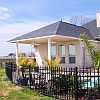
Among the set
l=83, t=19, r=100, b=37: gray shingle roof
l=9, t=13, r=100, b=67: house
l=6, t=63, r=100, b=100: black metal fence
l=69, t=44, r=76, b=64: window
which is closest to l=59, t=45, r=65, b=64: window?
l=9, t=13, r=100, b=67: house

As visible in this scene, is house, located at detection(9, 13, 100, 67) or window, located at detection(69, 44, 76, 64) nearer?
house, located at detection(9, 13, 100, 67)

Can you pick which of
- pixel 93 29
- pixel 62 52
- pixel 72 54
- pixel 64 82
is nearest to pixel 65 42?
pixel 62 52

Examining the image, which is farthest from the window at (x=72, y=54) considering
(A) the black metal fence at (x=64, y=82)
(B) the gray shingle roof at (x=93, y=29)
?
(A) the black metal fence at (x=64, y=82)

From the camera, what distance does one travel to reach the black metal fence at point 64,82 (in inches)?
345

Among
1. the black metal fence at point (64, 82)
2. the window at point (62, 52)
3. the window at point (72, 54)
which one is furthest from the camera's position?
the window at point (62, 52)

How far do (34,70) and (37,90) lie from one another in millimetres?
1047

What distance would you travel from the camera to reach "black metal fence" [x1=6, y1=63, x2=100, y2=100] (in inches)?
345

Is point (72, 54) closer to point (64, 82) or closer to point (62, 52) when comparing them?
point (62, 52)

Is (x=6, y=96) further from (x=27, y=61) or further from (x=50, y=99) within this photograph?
(x=27, y=61)

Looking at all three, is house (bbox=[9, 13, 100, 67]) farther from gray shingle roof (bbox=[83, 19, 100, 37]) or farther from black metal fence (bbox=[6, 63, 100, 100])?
black metal fence (bbox=[6, 63, 100, 100])

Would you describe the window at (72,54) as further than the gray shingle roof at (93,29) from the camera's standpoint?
No

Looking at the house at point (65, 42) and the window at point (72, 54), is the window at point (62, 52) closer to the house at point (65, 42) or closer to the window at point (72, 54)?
the house at point (65, 42)

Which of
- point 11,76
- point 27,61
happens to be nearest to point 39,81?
point 11,76

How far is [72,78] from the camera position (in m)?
9.48
